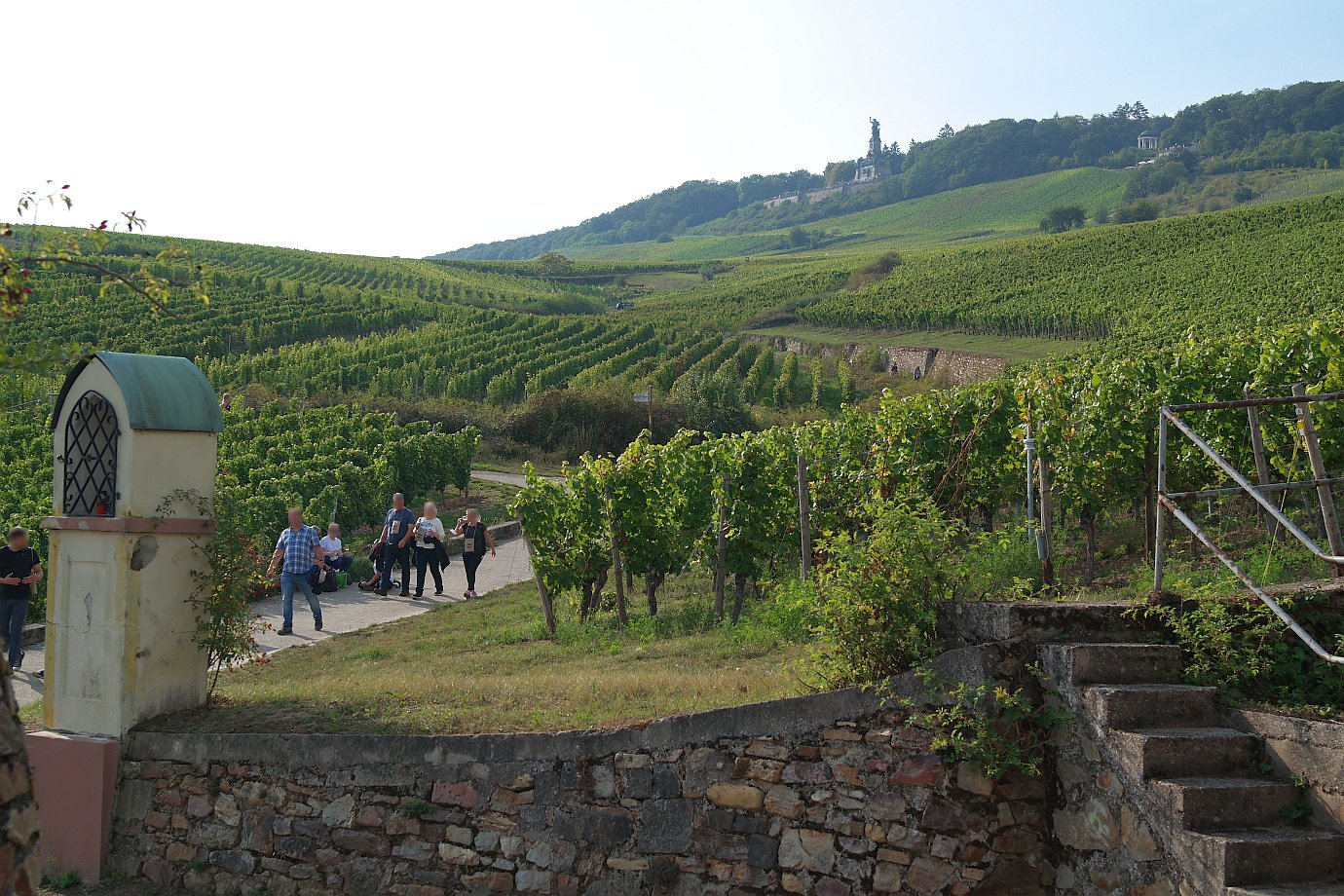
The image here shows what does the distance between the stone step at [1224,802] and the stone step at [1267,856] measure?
93 mm

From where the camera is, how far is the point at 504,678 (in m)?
8.15

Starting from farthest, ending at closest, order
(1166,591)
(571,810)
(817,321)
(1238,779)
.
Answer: (817,321), (571,810), (1166,591), (1238,779)

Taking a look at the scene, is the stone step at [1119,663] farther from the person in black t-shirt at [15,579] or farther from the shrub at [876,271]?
the shrub at [876,271]

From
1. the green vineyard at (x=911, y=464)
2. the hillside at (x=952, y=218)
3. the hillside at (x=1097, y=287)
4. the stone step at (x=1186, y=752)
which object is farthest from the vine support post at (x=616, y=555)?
the hillside at (x=952, y=218)

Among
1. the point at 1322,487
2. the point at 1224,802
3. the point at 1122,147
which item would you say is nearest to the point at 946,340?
the point at 1322,487

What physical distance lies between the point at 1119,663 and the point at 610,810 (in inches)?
101

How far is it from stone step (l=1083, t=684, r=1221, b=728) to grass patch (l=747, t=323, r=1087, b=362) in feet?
115

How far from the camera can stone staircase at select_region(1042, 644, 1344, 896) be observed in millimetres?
4121

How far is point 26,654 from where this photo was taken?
11.7m

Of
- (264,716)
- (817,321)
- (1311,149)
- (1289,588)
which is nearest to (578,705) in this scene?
(264,716)

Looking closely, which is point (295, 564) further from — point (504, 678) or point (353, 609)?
point (504, 678)

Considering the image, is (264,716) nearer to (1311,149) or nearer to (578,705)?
(578,705)

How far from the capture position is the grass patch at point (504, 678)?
6371mm

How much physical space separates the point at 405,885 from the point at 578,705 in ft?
4.42
